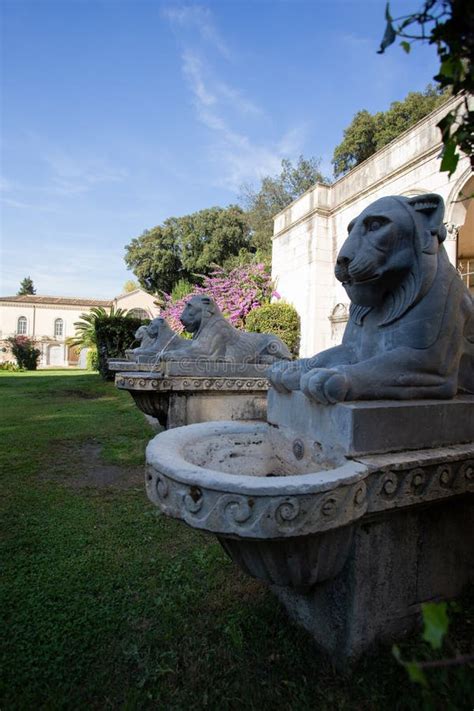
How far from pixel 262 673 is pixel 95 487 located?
7.95 ft

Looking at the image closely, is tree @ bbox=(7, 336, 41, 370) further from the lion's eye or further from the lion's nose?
the lion's eye

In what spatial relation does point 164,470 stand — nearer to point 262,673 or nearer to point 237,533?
point 237,533

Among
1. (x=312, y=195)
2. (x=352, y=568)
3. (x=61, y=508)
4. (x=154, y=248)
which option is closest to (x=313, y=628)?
(x=352, y=568)

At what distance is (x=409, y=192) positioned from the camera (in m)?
7.39

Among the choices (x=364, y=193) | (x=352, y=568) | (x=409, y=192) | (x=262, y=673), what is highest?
(x=364, y=193)

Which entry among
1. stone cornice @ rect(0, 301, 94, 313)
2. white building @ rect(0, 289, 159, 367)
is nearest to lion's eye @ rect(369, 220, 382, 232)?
white building @ rect(0, 289, 159, 367)

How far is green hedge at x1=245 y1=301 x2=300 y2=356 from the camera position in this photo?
10.4 metres

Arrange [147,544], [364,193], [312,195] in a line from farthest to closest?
[312,195] → [364,193] → [147,544]

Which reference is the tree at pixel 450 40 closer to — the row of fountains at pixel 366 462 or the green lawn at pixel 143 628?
the row of fountains at pixel 366 462

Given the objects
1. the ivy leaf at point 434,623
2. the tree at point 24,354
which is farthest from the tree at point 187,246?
the ivy leaf at point 434,623

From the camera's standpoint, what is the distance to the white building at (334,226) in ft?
A: 23.5

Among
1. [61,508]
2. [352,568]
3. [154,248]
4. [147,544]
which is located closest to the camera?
[352,568]

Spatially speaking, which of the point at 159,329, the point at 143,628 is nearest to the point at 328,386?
the point at 143,628

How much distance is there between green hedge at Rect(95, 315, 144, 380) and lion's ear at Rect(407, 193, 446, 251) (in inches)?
455
